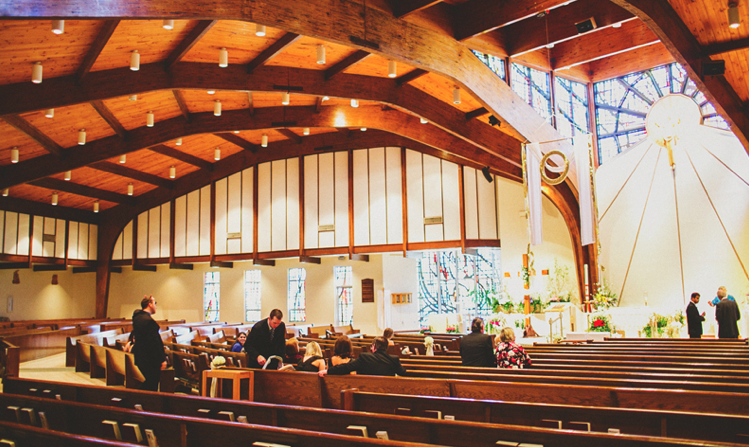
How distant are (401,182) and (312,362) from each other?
32.7ft

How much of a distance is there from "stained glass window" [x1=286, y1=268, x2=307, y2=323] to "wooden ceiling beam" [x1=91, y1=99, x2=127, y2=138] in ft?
23.0

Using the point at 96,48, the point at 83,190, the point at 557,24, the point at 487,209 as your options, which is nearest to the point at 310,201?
the point at 487,209

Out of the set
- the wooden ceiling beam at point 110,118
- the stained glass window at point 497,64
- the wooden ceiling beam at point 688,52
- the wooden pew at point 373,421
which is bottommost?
the wooden pew at point 373,421

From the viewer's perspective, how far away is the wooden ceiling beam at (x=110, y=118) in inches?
402

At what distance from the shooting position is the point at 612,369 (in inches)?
193

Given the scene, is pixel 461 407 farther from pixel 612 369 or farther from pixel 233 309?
pixel 233 309

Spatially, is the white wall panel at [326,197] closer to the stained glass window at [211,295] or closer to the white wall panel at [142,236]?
the stained glass window at [211,295]

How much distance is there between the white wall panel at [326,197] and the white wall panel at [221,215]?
11.2 ft

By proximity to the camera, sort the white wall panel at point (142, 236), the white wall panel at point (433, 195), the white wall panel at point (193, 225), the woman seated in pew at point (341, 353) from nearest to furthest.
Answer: the woman seated in pew at point (341, 353) → the white wall panel at point (433, 195) → the white wall panel at point (193, 225) → the white wall panel at point (142, 236)

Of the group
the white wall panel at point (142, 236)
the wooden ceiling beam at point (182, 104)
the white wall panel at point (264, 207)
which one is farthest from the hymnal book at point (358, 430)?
the white wall panel at point (142, 236)

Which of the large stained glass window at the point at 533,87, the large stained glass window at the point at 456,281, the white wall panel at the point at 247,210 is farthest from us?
the white wall panel at the point at 247,210

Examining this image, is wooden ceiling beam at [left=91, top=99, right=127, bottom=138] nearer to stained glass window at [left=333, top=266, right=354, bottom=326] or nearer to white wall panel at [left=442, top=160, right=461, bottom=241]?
stained glass window at [left=333, top=266, right=354, bottom=326]

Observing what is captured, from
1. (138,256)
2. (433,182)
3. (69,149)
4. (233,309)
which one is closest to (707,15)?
(433,182)

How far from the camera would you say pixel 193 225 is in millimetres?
17578
